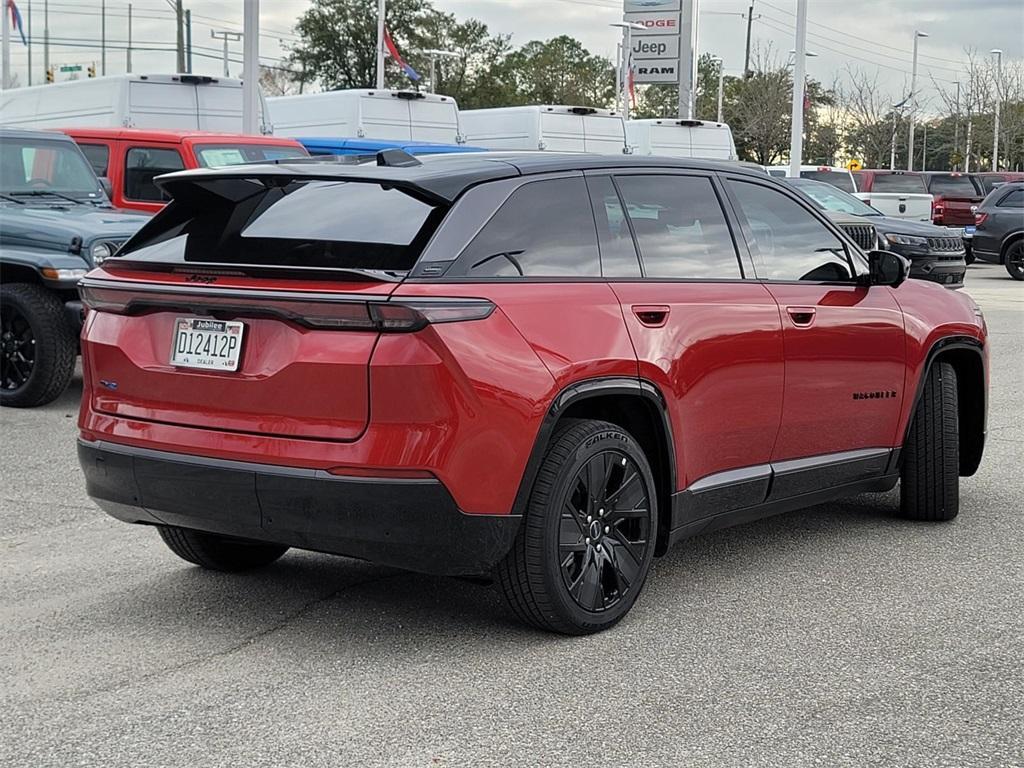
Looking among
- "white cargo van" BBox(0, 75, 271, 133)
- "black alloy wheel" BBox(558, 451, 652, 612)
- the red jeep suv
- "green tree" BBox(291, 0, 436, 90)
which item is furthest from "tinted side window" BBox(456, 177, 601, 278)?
"green tree" BBox(291, 0, 436, 90)

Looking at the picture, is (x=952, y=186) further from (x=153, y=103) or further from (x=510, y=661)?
(x=510, y=661)

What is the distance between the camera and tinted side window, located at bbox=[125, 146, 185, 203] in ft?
44.2

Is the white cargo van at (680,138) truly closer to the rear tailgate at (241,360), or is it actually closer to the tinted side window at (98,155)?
the tinted side window at (98,155)

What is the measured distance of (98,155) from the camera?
13.6m

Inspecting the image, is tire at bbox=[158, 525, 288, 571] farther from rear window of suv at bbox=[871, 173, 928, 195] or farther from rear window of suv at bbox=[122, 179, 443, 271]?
rear window of suv at bbox=[871, 173, 928, 195]

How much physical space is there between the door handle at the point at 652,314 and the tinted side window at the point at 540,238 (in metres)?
0.19

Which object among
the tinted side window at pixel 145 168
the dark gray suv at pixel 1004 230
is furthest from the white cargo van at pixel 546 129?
the tinted side window at pixel 145 168

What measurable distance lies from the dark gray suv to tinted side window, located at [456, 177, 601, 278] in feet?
76.4

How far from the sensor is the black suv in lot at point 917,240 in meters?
19.8

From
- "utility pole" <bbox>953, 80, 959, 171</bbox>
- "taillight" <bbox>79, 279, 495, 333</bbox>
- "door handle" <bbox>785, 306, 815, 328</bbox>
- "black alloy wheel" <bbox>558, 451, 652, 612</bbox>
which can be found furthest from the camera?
"utility pole" <bbox>953, 80, 959, 171</bbox>

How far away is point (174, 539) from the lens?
5.53 metres

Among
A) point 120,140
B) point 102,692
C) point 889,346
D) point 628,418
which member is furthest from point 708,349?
point 120,140

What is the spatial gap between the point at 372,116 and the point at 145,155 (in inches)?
312

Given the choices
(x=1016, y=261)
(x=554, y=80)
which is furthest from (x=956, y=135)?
(x=1016, y=261)
